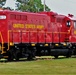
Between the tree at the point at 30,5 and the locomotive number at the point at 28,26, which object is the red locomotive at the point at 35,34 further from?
the tree at the point at 30,5

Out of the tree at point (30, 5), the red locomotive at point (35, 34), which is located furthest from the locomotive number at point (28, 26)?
the tree at point (30, 5)

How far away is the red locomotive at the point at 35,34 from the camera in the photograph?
29062 millimetres

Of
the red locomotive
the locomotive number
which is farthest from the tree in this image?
the locomotive number

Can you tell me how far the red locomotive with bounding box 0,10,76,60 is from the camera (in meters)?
29.1

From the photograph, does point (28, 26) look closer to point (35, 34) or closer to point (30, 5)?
point (35, 34)

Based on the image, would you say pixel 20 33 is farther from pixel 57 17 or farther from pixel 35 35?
pixel 57 17

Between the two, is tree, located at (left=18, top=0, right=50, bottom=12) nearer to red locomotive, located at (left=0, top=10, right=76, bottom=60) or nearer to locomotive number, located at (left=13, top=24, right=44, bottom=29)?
red locomotive, located at (left=0, top=10, right=76, bottom=60)

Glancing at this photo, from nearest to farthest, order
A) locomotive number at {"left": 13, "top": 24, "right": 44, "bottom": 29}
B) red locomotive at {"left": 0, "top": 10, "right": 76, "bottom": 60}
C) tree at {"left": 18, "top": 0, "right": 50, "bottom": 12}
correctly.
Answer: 1. red locomotive at {"left": 0, "top": 10, "right": 76, "bottom": 60}
2. locomotive number at {"left": 13, "top": 24, "right": 44, "bottom": 29}
3. tree at {"left": 18, "top": 0, "right": 50, "bottom": 12}

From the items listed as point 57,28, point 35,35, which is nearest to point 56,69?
point 35,35

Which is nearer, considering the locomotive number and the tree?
the locomotive number

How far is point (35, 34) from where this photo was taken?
3161 cm

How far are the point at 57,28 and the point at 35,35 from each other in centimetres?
315

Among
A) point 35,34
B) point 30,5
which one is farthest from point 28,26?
point 30,5

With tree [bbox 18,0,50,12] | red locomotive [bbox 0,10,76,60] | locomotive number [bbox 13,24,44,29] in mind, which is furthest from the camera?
tree [bbox 18,0,50,12]
